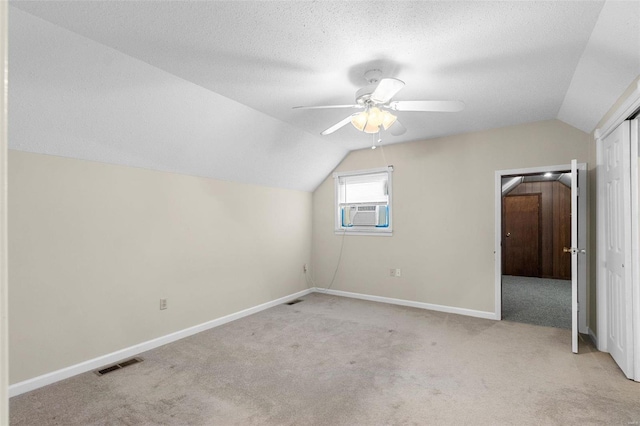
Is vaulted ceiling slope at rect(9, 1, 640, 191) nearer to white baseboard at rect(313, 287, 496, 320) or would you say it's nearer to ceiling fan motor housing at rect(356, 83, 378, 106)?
ceiling fan motor housing at rect(356, 83, 378, 106)

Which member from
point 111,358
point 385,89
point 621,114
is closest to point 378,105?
point 385,89

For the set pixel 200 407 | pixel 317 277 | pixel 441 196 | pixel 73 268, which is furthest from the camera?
pixel 317 277

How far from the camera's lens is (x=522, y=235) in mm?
7219

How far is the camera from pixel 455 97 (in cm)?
311

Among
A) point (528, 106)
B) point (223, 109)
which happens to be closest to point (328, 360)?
point (223, 109)

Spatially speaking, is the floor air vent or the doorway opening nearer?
the floor air vent

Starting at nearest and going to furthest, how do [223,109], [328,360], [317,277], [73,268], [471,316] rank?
[73,268] < [328,360] < [223,109] < [471,316] < [317,277]

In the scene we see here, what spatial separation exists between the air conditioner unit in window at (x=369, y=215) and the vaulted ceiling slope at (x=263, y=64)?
175 centimetres

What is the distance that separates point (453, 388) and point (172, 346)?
2657mm

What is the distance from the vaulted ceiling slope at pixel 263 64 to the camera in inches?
73.9

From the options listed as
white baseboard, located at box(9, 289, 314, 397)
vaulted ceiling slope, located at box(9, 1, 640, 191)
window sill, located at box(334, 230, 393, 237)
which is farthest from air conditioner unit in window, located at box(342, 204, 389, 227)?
white baseboard, located at box(9, 289, 314, 397)

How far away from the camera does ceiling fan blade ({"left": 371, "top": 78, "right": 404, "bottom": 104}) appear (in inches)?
84.9

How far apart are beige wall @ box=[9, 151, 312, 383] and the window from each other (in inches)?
59.0

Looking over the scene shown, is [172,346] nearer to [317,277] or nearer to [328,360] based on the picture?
[328,360]
